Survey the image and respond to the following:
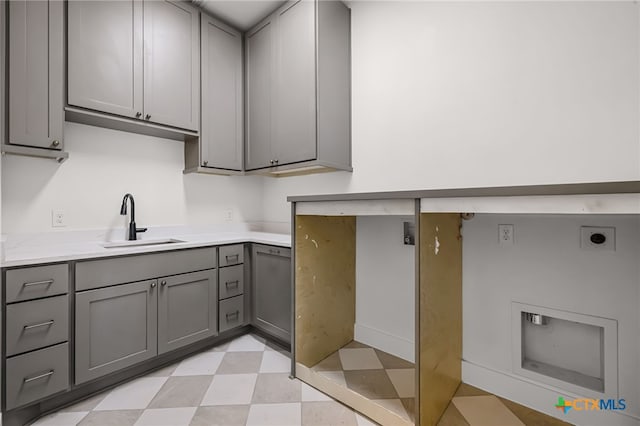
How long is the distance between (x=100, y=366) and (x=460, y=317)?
1950 mm

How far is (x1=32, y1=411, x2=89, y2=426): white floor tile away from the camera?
4.39 ft

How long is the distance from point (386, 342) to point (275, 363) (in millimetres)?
758

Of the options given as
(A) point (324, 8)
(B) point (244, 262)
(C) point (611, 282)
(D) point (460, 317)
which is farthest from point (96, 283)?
(C) point (611, 282)

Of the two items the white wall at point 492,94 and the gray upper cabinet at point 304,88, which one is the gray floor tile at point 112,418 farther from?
the white wall at point 492,94

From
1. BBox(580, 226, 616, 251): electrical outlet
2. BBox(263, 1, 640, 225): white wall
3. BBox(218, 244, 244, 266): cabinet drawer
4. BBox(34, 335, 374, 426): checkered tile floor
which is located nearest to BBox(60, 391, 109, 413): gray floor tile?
BBox(34, 335, 374, 426): checkered tile floor

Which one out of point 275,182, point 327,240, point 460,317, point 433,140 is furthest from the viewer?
point 275,182

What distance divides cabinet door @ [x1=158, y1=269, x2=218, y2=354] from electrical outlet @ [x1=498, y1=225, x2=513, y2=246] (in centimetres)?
177

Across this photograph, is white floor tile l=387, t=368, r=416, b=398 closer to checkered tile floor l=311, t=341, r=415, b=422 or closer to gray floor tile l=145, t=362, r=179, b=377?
checkered tile floor l=311, t=341, r=415, b=422

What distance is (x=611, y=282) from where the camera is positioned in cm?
121

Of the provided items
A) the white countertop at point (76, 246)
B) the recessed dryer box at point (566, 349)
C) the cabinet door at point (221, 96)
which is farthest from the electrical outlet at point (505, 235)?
the cabinet door at point (221, 96)

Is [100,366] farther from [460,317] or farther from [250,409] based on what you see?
[460,317]

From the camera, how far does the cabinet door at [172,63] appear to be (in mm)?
1936

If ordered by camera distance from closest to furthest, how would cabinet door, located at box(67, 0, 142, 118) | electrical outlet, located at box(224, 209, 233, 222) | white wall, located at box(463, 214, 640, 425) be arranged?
white wall, located at box(463, 214, 640, 425)
cabinet door, located at box(67, 0, 142, 118)
electrical outlet, located at box(224, 209, 233, 222)

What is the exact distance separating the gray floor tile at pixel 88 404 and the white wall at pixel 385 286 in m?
1.56
